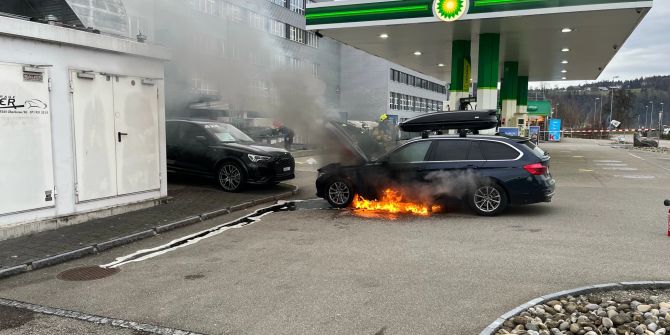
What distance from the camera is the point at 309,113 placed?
10.2 meters

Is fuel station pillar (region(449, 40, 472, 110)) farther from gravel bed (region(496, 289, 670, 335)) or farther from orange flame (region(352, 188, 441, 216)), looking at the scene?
gravel bed (region(496, 289, 670, 335))

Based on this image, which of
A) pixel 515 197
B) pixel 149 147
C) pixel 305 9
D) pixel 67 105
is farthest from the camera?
pixel 305 9

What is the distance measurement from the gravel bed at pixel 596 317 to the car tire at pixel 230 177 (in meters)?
8.02

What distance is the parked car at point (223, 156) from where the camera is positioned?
36.3 ft

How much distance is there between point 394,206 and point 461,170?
4.79 ft

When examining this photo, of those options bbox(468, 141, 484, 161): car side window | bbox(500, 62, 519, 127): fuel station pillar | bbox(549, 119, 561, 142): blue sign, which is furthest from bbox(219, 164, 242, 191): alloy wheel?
bbox(549, 119, 561, 142): blue sign

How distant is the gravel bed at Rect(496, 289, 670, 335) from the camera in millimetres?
3719

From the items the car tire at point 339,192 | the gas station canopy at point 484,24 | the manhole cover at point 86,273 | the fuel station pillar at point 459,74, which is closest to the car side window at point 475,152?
the car tire at point 339,192

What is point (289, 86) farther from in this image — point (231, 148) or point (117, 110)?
point (117, 110)

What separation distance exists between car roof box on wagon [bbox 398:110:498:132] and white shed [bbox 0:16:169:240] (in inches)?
213

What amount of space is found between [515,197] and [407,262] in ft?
11.4

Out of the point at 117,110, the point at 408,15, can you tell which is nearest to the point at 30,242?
the point at 117,110

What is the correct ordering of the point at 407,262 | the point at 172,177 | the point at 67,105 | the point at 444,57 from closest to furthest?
1. the point at 407,262
2. the point at 67,105
3. the point at 172,177
4. the point at 444,57

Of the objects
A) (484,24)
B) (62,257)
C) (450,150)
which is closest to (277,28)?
(450,150)
